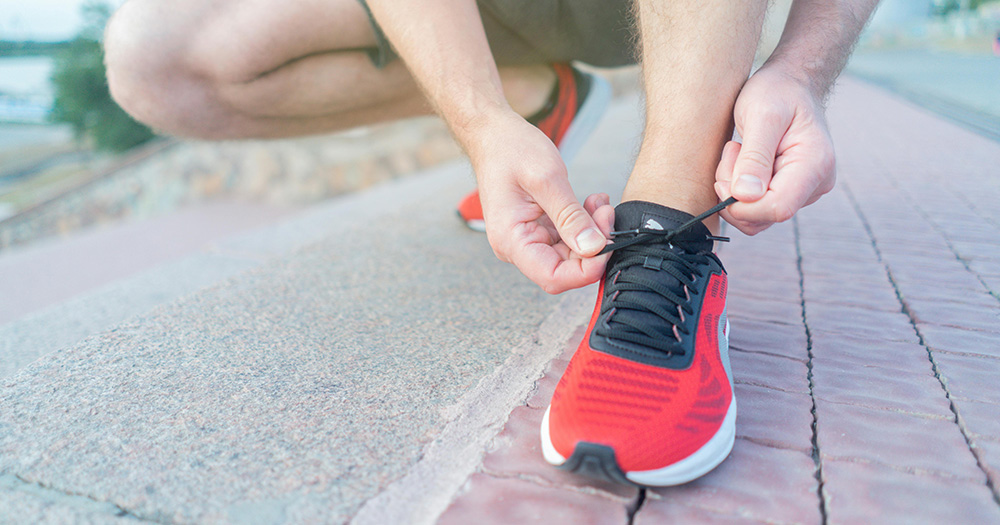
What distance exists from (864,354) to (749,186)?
49cm

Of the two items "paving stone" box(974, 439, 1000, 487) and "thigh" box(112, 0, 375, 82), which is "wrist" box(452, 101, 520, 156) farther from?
"paving stone" box(974, 439, 1000, 487)

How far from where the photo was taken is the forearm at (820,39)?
3.38ft

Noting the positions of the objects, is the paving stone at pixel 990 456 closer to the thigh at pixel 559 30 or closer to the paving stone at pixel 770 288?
the paving stone at pixel 770 288

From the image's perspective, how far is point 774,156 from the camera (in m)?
0.90

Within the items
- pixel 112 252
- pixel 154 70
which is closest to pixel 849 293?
pixel 154 70

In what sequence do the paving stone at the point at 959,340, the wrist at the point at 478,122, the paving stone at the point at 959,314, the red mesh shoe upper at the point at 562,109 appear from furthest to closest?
the red mesh shoe upper at the point at 562,109, the paving stone at the point at 959,314, the paving stone at the point at 959,340, the wrist at the point at 478,122

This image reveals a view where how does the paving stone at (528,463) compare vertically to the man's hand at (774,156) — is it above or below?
below

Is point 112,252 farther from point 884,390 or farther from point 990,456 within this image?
point 990,456

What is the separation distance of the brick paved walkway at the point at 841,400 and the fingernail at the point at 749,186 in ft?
1.12

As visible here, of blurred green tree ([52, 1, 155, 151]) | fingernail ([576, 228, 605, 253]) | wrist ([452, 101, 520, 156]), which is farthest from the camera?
blurred green tree ([52, 1, 155, 151])

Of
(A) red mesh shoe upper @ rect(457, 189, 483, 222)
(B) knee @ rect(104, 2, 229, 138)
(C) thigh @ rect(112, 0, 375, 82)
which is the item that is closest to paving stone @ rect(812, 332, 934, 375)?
(A) red mesh shoe upper @ rect(457, 189, 483, 222)

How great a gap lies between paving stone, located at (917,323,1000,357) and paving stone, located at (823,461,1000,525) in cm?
47

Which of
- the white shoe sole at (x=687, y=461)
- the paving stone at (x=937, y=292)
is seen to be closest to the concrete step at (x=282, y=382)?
the white shoe sole at (x=687, y=461)

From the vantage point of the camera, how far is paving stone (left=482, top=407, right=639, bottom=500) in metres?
0.75
